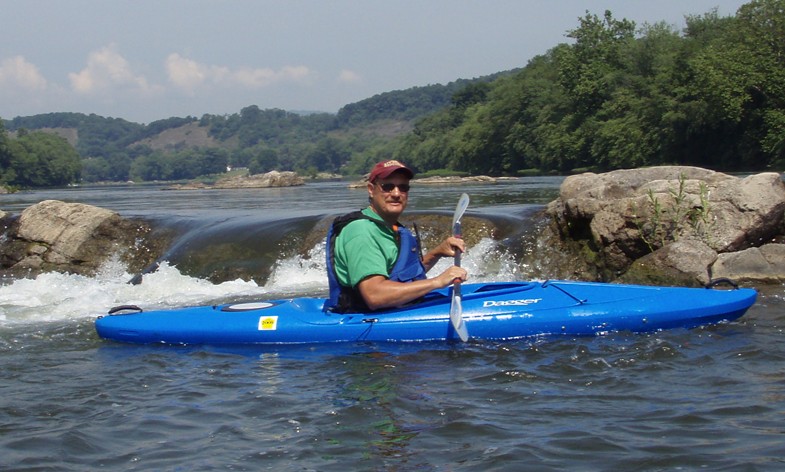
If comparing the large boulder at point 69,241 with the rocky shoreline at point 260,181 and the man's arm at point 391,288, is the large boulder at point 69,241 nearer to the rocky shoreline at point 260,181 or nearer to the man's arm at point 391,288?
the man's arm at point 391,288

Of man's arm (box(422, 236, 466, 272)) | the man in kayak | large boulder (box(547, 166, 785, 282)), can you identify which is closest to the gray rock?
large boulder (box(547, 166, 785, 282))

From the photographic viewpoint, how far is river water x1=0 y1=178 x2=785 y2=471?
3.48m

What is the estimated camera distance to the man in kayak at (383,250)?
197 inches

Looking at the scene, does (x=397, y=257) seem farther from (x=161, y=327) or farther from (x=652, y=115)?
(x=652, y=115)

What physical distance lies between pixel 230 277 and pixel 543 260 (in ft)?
12.5

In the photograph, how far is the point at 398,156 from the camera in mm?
89625

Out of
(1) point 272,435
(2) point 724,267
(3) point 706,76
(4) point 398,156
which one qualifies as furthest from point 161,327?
(4) point 398,156

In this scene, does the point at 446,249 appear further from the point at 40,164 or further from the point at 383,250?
the point at 40,164

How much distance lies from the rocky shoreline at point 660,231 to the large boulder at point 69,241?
5 centimetres

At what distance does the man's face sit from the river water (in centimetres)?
91

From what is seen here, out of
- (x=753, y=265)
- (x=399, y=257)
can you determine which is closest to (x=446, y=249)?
(x=399, y=257)

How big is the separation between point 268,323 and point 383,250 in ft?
3.80

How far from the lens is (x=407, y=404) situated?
13.8 ft

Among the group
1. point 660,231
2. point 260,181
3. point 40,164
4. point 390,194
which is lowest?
point 660,231
